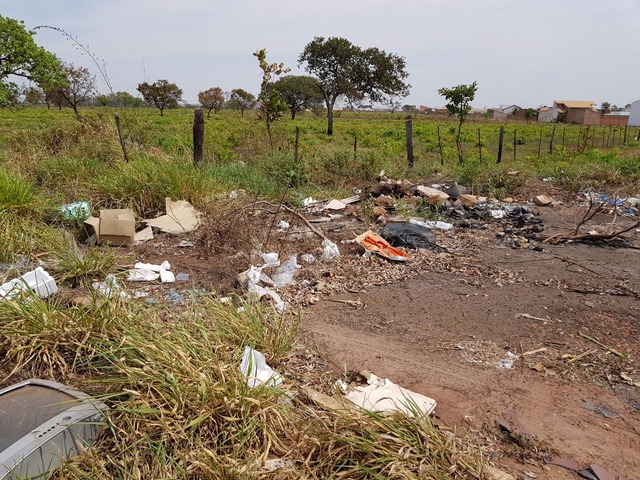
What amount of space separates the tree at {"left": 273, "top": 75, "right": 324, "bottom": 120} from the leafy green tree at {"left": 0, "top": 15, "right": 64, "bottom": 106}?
25483 millimetres

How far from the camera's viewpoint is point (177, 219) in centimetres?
567

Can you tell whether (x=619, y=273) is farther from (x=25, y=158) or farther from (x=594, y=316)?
(x=25, y=158)

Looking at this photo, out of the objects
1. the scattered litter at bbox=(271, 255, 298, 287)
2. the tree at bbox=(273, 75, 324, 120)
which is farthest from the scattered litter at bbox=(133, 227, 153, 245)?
the tree at bbox=(273, 75, 324, 120)

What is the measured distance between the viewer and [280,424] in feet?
6.97

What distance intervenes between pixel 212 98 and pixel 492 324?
42804 mm

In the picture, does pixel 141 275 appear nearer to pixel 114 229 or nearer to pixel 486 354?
pixel 114 229

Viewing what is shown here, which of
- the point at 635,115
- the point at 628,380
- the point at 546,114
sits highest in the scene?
the point at 546,114

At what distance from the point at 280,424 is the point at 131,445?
2.14ft

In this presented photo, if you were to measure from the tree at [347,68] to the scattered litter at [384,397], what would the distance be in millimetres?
29051

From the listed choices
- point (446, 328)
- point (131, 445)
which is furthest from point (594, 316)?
point (131, 445)

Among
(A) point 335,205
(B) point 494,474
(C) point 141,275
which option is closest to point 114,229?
(C) point 141,275

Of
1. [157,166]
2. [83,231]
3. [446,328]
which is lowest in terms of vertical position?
[446,328]

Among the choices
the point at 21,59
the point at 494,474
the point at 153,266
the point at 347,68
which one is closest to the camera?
the point at 494,474

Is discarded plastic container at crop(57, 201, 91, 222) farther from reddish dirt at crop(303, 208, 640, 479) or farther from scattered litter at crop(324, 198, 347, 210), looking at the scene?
scattered litter at crop(324, 198, 347, 210)
